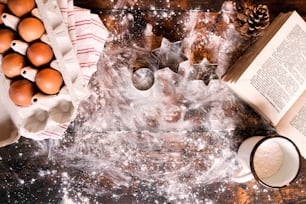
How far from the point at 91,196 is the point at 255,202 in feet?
1.36

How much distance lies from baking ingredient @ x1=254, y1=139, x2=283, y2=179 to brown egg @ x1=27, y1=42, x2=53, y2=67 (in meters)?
0.53

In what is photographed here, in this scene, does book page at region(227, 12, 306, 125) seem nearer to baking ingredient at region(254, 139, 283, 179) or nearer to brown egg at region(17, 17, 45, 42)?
baking ingredient at region(254, 139, 283, 179)

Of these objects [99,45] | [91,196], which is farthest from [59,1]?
[91,196]

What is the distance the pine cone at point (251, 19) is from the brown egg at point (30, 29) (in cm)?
50

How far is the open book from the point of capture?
114 cm

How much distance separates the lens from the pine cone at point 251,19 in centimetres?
115

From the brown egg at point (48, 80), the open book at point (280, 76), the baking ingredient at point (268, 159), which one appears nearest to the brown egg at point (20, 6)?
the brown egg at point (48, 80)

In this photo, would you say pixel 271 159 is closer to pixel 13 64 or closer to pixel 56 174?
pixel 56 174

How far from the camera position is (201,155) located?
1.19m

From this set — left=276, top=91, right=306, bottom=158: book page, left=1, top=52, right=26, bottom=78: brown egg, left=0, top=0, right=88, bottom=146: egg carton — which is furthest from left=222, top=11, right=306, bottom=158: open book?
left=1, top=52, right=26, bottom=78: brown egg


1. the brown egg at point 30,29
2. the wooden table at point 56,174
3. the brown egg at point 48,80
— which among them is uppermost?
the brown egg at point 30,29

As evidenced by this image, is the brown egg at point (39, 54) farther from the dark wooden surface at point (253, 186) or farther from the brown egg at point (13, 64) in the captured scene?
the dark wooden surface at point (253, 186)

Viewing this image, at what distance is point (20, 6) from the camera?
0.95 metres

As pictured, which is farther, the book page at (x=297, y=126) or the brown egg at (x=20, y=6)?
the book page at (x=297, y=126)
